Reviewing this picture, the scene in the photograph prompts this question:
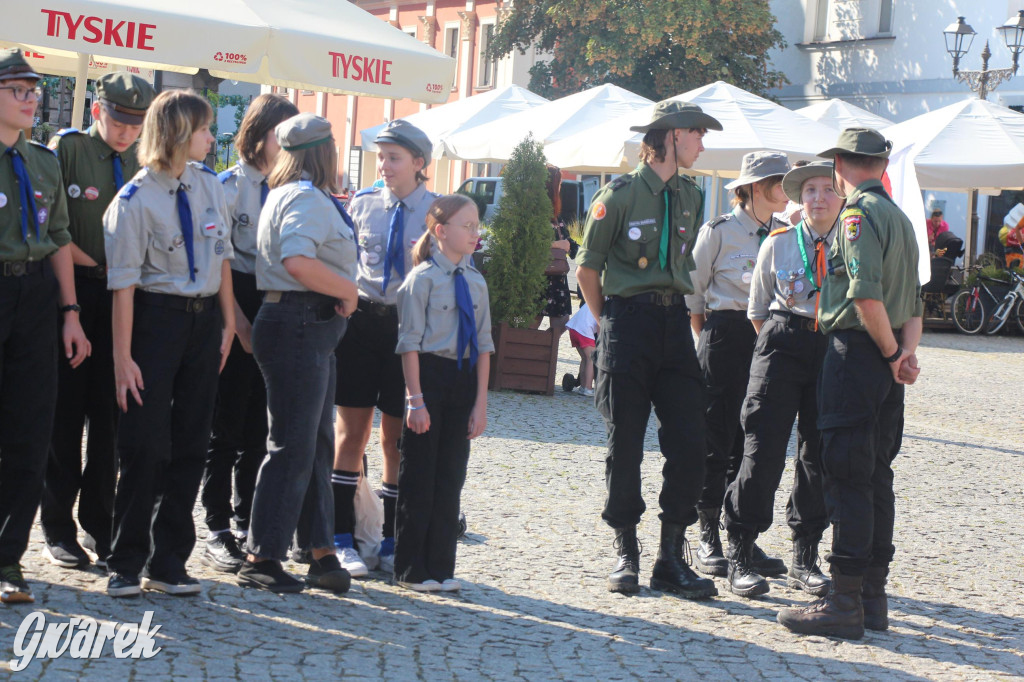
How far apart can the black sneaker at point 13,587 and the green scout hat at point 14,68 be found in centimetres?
176

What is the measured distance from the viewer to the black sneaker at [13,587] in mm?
4902

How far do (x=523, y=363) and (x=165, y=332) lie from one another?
7392mm

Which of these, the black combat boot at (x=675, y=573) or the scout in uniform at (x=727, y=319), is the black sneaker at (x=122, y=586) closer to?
the black combat boot at (x=675, y=573)

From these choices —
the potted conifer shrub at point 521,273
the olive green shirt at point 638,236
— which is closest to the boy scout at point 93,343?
the olive green shirt at point 638,236

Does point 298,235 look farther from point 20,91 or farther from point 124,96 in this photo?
point 20,91

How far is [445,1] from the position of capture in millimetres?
44594

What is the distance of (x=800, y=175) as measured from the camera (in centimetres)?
614

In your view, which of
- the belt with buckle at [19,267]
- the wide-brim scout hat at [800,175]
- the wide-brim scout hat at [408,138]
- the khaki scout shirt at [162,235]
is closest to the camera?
the belt with buckle at [19,267]

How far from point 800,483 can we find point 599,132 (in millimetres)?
11223

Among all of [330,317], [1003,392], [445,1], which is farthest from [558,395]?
[445,1]

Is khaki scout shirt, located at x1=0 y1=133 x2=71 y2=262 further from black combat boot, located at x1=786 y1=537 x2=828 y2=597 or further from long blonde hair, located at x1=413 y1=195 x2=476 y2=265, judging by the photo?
black combat boot, located at x1=786 y1=537 x2=828 y2=597

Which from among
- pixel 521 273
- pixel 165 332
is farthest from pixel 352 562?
pixel 521 273

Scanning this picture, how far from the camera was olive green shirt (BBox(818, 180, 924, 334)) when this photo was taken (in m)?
5.29

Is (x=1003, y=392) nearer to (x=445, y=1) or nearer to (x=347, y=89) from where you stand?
(x=347, y=89)
